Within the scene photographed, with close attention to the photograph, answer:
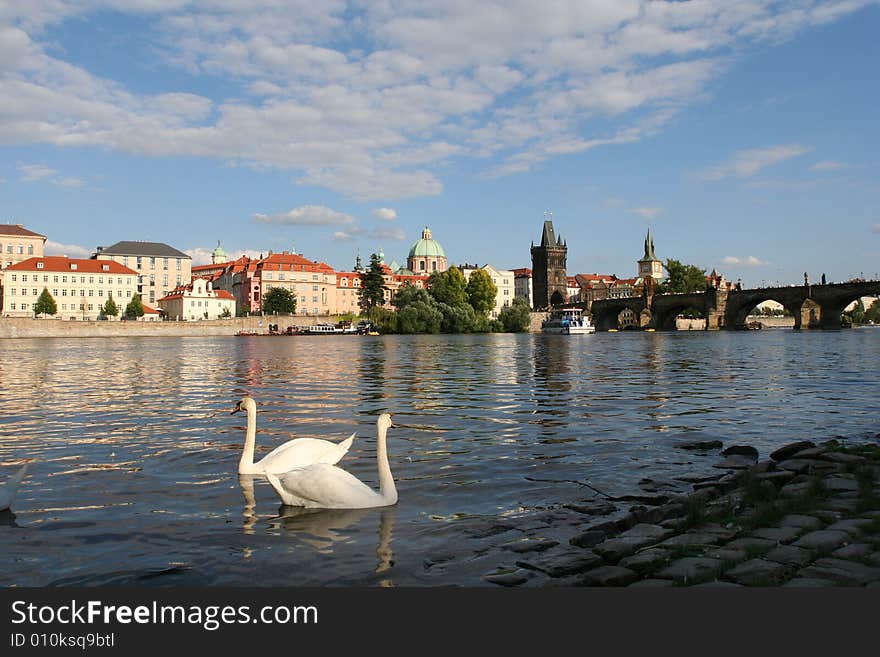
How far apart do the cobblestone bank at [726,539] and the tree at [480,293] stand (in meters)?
107

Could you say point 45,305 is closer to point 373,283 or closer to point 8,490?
point 373,283

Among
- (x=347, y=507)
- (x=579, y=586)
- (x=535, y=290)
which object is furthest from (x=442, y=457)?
(x=535, y=290)

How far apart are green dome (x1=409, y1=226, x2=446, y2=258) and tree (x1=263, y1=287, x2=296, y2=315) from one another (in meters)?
58.4

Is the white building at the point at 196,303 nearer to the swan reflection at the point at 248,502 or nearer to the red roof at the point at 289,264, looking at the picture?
the red roof at the point at 289,264

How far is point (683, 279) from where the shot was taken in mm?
138875

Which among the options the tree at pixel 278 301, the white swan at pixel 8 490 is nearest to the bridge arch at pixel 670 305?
the tree at pixel 278 301

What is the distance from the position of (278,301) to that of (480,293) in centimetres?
4071

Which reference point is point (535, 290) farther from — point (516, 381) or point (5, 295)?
point (516, 381)

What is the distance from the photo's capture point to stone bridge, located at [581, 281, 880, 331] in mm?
101750

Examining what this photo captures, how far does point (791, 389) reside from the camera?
19.8 meters

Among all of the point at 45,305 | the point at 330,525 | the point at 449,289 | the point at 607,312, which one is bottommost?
the point at 330,525

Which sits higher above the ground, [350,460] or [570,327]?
[570,327]

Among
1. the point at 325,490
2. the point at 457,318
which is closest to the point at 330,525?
the point at 325,490

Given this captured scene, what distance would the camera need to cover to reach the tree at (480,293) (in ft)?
376
